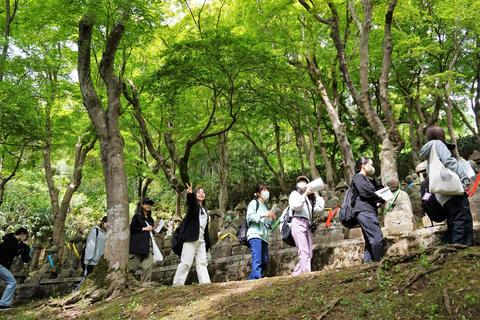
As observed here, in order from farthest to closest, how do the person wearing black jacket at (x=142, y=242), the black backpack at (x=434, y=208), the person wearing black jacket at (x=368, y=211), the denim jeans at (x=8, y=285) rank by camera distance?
the denim jeans at (x=8, y=285) → the person wearing black jacket at (x=142, y=242) → the person wearing black jacket at (x=368, y=211) → the black backpack at (x=434, y=208)

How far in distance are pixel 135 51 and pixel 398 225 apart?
9.63 m

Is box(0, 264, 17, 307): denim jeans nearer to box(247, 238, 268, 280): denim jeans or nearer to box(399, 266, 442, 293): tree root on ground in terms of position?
box(247, 238, 268, 280): denim jeans

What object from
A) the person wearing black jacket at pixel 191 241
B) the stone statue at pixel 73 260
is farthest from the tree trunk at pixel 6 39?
the person wearing black jacket at pixel 191 241

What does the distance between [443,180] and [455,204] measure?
13.5 inches

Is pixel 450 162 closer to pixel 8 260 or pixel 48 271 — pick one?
pixel 8 260

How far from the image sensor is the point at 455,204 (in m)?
4.77

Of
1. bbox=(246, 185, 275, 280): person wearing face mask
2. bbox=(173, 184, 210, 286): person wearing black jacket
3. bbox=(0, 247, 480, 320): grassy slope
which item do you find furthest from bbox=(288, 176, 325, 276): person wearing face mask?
bbox=(173, 184, 210, 286): person wearing black jacket

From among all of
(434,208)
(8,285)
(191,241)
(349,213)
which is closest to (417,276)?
(434,208)

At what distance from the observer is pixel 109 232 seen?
22.4 ft

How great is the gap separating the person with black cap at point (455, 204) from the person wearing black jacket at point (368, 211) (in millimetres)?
805

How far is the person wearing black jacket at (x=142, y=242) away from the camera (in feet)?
25.3

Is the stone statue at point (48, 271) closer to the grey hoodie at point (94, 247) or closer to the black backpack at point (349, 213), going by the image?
the grey hoodie at point (94, 247)

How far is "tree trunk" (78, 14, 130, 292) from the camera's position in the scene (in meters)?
6.71

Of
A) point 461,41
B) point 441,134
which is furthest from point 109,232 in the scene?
point 461,41
